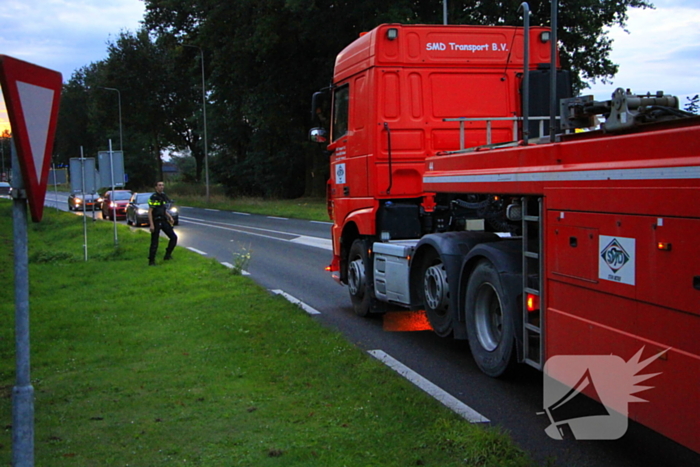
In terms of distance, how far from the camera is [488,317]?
634 centimetres

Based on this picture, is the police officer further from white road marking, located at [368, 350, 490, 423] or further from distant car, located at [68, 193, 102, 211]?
distant car, located at [68, 193, 102, 211]

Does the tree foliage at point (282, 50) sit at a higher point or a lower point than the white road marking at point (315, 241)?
higher

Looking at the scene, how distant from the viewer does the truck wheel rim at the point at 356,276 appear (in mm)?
9320

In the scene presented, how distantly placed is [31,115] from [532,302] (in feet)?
11.8

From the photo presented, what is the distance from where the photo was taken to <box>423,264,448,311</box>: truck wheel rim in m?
7.05

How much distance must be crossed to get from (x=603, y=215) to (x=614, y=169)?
281 millimetres

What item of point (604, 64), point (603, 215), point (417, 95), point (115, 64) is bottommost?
point (603, 215)

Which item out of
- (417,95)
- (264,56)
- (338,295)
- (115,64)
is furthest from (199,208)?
(417,95)

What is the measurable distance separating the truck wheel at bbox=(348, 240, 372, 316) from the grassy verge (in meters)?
0.75

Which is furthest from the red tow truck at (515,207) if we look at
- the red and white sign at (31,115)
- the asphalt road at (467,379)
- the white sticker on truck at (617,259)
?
the red and white sign at (31,115)

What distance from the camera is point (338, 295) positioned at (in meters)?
11.5

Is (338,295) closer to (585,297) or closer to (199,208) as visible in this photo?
(585,297)

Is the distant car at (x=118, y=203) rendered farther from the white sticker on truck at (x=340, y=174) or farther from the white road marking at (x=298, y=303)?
the white sticker on truck at (x=340, y=174)
